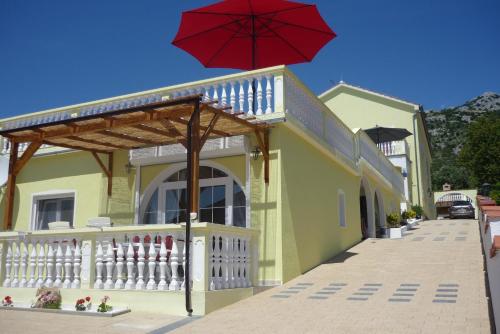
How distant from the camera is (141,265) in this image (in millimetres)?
8000

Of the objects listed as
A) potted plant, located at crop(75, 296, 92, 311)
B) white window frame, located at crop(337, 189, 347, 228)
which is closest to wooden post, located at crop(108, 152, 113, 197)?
potted plant, located at crop(75, 296, 92, 311)

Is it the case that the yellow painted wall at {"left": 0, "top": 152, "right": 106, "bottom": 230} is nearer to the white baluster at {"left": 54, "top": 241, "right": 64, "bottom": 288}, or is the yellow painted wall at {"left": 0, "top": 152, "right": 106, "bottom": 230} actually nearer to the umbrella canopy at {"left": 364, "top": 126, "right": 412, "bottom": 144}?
the white baluster at {"left": 54, "top": 241, "right": 64, "bottom": 288}

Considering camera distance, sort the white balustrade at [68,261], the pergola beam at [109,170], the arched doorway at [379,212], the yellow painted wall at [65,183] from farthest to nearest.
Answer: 1. the arched doorway at [379,212]
2. the yellow painted wall at [65,183]
3. the pergola beam at [109,170]
4. the white balustrade at [68,261]

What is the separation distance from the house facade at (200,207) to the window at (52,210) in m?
0.04

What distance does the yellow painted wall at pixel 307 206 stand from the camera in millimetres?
9859

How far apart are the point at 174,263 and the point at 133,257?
0.91 metres

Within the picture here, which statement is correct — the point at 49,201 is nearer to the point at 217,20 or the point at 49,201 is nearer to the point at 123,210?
the point at 123,210

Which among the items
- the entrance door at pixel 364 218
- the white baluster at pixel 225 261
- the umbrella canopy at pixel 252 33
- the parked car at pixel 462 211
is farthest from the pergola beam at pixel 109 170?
the parked car at pixel 462 211

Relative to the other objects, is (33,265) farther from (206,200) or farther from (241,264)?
(241,264)

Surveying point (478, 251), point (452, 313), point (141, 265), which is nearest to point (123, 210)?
point (141, 265)

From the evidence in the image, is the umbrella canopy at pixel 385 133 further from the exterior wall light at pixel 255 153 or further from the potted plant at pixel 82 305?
the potted plant at pixel 82 305

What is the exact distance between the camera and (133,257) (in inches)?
324

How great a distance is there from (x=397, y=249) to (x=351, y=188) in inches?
109

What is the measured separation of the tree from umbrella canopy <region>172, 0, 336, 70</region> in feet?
103
